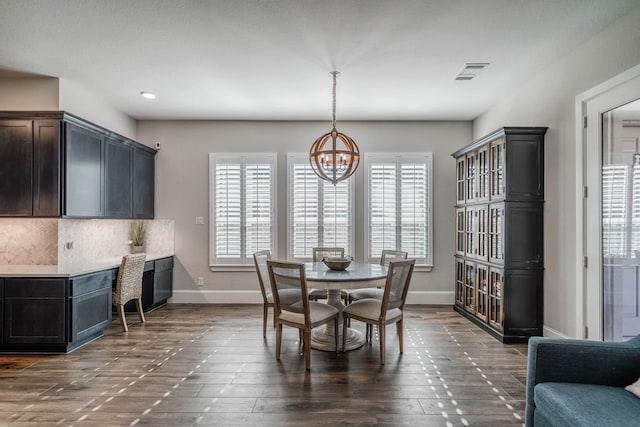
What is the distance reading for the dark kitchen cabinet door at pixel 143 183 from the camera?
16.6 ft

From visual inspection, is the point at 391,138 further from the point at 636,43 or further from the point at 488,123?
the point at 636,43

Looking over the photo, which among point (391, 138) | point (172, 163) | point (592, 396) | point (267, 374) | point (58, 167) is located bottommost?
point (267, 374)

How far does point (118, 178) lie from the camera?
4.64m

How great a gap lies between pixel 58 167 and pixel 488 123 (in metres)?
5.35

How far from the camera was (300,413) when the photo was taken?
94.9 inches

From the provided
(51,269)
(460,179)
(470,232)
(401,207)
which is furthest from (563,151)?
(51,269)

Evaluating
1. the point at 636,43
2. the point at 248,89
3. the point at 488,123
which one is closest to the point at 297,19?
the point at 248,89

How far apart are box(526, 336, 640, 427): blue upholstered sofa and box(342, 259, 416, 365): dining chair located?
51.9 inches

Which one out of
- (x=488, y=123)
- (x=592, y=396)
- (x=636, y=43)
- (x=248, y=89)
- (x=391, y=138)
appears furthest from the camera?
(x=391, y=138)

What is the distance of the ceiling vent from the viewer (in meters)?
3.59

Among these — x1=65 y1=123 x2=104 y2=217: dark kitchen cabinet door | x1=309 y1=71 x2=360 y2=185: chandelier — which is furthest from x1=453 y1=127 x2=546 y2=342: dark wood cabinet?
x1=65 y1=123 x2=104 y2=217: dark kitchen cabinet door

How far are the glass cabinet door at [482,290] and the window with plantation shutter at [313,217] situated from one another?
1889 mm

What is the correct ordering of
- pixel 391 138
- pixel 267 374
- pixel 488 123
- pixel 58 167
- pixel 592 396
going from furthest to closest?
pixel 391 138, pixel 488 123, pixel 58 167, pixel 267 374, pixel 592 396

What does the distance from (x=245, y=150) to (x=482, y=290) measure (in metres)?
3.94
